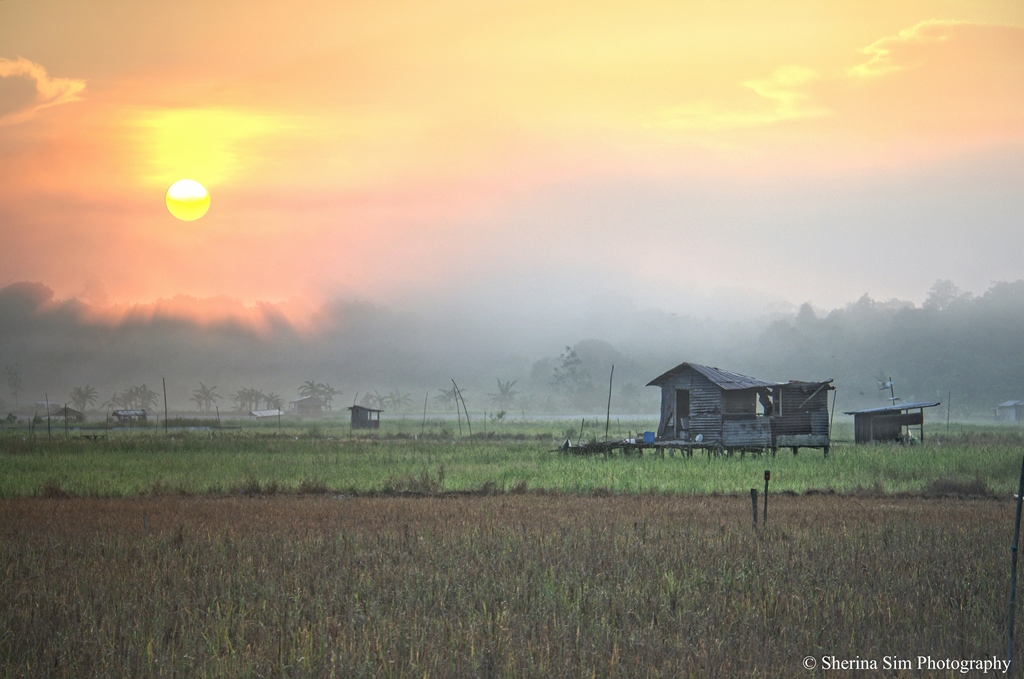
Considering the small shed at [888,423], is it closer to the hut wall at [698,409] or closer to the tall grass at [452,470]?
the tall grass at [452,470]

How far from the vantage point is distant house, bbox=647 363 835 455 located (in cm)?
4444

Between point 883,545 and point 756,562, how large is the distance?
119 inches

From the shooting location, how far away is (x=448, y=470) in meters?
32.6

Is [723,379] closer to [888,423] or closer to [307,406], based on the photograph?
[888,423]

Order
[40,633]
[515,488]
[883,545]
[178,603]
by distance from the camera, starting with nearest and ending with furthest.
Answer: [40,633] < [178,603] < [883,545] < [515,488]

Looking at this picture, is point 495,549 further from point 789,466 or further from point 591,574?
point 789,466

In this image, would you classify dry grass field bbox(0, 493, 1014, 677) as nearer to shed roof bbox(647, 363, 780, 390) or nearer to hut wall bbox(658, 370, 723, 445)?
shed roof bbox(647, 363, 780, 390)

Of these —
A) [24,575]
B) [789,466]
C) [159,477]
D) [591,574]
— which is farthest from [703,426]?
[24,575]

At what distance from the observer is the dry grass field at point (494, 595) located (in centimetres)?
841

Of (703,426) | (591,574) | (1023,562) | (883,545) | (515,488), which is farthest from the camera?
(703,426)

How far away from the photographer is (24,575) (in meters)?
12.4

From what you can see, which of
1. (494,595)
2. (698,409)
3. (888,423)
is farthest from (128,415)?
(494,595)

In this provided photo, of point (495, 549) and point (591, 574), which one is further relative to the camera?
point (495, 549)

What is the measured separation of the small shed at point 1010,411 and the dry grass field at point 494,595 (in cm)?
14719
